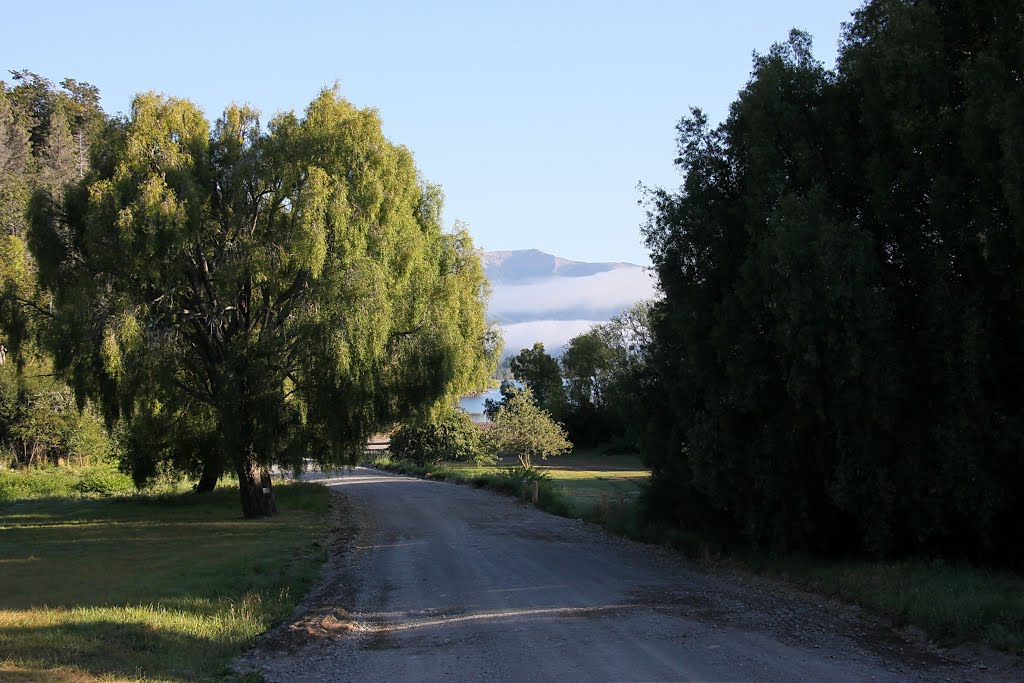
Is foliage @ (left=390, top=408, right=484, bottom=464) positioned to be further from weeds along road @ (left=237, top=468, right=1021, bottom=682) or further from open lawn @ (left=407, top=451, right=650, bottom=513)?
weeds along road @ (left=237, top=468, right=1021, bottom=682)

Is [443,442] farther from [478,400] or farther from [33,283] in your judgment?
[478,400]

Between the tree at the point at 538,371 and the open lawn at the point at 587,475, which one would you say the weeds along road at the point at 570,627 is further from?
the tree at the point at 538,371

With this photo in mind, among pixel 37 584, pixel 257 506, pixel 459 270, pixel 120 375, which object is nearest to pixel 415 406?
pixel 459 270

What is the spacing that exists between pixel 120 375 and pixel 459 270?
9.40 m

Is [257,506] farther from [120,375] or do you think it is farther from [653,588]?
[653,588]

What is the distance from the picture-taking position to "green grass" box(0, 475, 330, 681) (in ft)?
24.0

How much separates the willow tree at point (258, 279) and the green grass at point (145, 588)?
310cm

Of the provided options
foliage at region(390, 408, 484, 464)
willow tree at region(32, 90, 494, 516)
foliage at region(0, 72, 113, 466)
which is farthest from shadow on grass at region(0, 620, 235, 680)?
foliage at region(390, 408, 484, 464)

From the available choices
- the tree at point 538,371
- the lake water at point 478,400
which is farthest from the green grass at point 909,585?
the tree at point 538,371

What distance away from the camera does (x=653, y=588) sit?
460 inches

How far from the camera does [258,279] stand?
1988 cm

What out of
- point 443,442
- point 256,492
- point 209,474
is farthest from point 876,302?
point 443,442

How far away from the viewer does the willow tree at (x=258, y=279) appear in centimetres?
1847

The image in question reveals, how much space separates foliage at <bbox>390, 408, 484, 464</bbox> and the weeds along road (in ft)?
116
